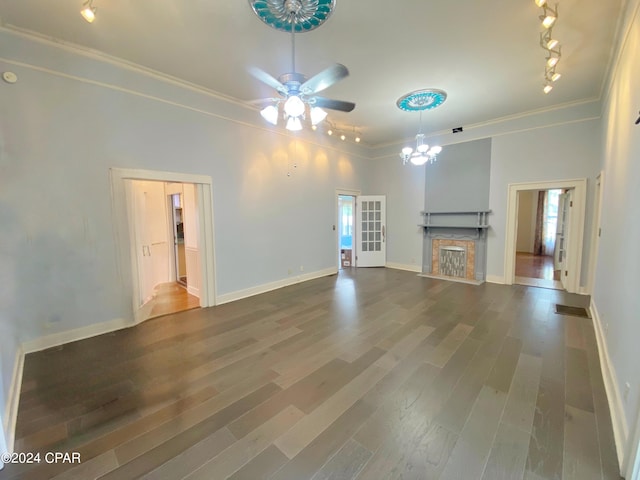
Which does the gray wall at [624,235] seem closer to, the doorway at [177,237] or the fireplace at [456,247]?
the fireplace at [456,247]

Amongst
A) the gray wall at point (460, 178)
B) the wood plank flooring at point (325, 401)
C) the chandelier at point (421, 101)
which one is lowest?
the wood plank flooring at point (325, 401)

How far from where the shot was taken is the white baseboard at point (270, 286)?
4438mm

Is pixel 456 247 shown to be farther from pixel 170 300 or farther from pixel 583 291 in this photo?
pixel 170 300

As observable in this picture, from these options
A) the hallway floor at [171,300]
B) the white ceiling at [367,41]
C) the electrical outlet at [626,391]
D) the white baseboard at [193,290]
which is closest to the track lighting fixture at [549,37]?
the white ceiling at [367,41]

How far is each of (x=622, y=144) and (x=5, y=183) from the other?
6093 millimetres

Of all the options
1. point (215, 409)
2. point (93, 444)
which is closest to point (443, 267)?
point (215, 409)

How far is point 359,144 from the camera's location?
7.03 metres

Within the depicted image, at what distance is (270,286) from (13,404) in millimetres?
3415

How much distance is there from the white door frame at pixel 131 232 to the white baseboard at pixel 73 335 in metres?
0.20

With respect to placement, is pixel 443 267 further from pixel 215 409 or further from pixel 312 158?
pixel 215 409

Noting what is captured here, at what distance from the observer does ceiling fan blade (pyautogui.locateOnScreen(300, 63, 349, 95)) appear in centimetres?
212

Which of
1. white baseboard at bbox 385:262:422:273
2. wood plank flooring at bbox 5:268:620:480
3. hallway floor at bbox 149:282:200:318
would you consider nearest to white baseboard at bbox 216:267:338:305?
hallway floor at bbox 149:282:200:318

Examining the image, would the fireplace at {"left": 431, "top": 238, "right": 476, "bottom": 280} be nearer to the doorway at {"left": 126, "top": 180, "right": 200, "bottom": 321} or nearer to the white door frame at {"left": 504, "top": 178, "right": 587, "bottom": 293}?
the white door frame at {"left": 504, "top": 178, "right": 587, "bottom": 293}

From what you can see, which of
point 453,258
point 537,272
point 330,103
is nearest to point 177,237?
point 330,103
